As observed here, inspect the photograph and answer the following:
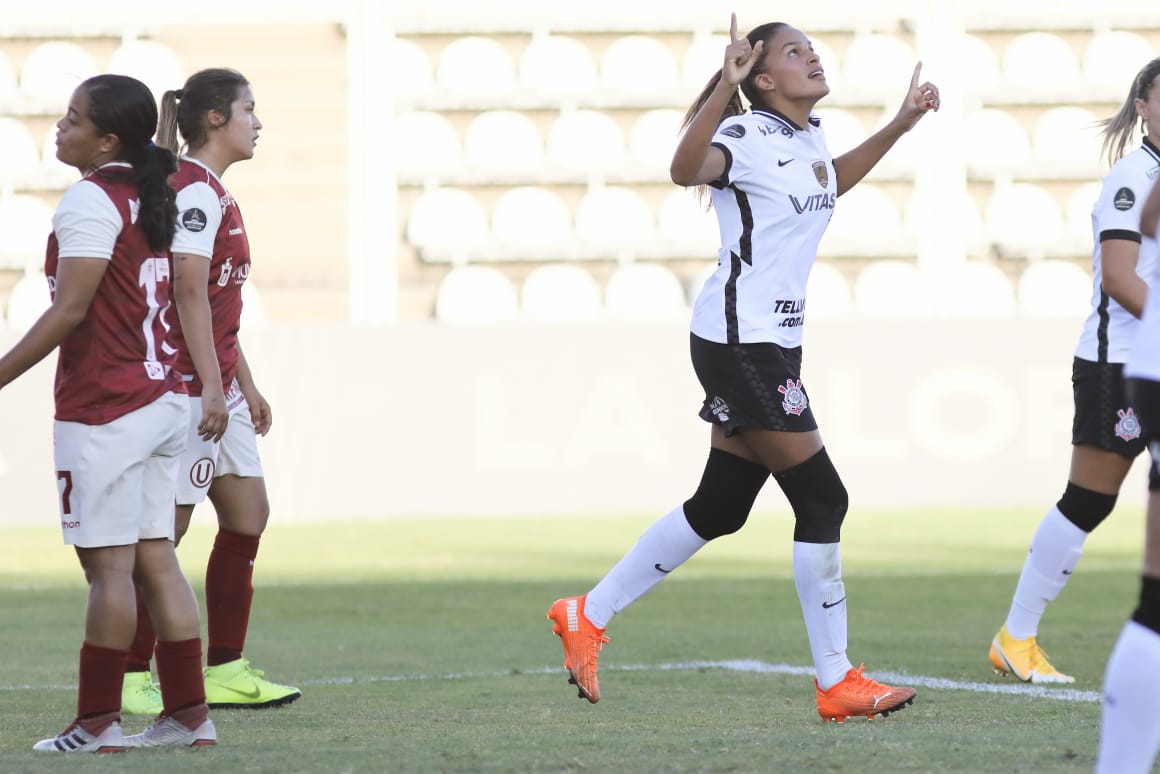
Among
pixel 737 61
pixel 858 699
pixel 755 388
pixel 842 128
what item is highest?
pixel 842 128

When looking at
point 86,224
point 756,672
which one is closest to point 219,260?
point 86,224

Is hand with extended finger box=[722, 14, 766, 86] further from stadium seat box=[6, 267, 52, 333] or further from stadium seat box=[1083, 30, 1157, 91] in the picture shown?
stadium seat box=[1083, 30, 1157, 91]

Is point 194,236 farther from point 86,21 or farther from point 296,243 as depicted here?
point 86,21

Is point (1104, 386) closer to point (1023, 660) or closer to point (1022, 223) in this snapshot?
point (1023, 660)

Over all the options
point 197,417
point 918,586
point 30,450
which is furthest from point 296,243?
point 197,417

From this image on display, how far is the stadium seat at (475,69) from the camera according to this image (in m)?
22.6

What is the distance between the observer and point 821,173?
5.46 meters

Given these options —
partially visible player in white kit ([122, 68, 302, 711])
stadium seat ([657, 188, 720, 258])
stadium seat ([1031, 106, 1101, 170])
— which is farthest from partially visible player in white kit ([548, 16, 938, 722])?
stadium seat ([1031, 106, 1101, 170])

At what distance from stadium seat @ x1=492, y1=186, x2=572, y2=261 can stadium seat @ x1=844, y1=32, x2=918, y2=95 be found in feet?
13.4

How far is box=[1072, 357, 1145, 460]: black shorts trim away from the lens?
6.25 metres

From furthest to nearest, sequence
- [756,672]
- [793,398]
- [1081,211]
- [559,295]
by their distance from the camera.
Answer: [1081,211]
[559,295]
[756,672]
[793,398]

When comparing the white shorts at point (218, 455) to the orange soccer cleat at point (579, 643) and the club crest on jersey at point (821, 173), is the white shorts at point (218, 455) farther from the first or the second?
the club crest on jersey at point (821, 173)

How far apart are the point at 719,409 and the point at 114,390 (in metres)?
Result: 1.75

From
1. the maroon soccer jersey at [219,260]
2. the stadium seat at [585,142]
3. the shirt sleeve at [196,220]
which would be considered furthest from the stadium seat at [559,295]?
the shirt sleeve at [196,220]
